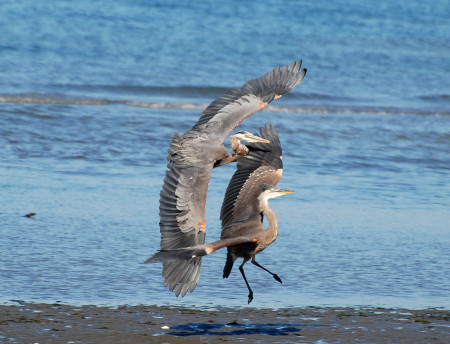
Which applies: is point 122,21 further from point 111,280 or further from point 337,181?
point 111,280

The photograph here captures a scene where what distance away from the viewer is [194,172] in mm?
5723

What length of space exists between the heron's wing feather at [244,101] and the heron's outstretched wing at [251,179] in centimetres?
25

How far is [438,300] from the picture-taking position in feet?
19.9

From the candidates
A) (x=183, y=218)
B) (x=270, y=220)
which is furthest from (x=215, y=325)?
(x=270, y=220)

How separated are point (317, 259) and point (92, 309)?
6.68 ft

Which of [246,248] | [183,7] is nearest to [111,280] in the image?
[246,248]

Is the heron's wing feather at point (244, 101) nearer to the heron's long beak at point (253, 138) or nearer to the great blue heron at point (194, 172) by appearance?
the great blue heron at point (194, 172)

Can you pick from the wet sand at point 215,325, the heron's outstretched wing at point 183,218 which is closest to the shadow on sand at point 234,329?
the wet sand at point 215,325

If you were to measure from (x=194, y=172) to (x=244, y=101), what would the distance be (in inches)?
42.5

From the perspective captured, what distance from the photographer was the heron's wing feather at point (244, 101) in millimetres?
6332

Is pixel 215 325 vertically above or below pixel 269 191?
below

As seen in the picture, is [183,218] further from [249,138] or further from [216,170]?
[216,170]

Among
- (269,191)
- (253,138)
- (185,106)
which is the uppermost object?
(185,106)

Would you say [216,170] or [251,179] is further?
[216,170]
